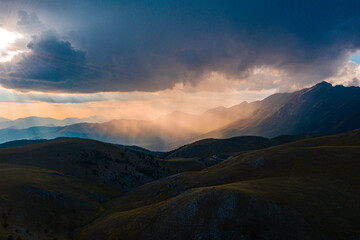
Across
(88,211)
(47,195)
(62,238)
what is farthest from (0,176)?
(62,238)

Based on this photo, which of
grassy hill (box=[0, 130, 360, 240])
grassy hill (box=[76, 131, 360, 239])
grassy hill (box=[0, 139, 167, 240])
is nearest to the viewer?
grassy hill (box=[76, 131, 360, 239])

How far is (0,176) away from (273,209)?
93.2 meters

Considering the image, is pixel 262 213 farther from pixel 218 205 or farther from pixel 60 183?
pixel 60 183

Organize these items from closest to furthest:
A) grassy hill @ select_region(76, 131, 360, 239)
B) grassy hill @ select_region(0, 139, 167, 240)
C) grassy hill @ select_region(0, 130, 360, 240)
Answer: grassy hill @ select_region(76, 131, 360, 239) → grassy hill @ select_region(0, 130, 360, 240) → grassy hill @ select_region(0, 139, 167, 240)

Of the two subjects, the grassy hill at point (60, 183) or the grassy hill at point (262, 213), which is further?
the grassy hill at point (60, 183)

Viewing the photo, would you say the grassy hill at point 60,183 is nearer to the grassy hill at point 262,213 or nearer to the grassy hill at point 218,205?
the grassy hill at point 218,205

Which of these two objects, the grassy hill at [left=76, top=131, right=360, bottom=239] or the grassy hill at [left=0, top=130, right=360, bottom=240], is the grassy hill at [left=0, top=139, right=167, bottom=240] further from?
the grassy hill at [left=76, top=131, right=360, bottom=239]

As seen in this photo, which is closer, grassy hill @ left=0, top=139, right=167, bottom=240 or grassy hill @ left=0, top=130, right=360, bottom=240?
grassy hill @ left=0, top=130, right=360, bottom=240

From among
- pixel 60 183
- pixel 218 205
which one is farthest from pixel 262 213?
pixel 60 183

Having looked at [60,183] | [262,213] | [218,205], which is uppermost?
Answer: [60,183]

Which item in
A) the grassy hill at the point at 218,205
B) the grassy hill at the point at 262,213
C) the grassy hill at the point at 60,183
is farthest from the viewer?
the grassy hill at the point at 60,183

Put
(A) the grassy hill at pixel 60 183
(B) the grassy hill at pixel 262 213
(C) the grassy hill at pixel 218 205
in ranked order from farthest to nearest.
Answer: (A) the grassy hill at pixel 60 183 < (C) the grassy hill at pixel 218 205 < (B) the grassy hill at pixel 262 213

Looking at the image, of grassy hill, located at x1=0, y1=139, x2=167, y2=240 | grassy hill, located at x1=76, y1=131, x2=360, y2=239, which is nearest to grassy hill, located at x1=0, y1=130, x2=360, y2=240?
grassy hill, located at x1=76, y1=131, x2=360, y2=239

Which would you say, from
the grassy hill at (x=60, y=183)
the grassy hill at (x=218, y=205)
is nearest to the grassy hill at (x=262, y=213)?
the grassy hill at (x=218, y=205)
